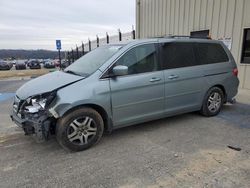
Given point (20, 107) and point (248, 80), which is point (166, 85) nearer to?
point (20, 107)

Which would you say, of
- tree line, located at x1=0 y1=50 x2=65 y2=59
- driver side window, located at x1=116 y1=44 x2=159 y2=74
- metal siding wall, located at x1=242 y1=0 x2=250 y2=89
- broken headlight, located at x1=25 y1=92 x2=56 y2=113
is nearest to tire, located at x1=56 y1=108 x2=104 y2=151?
broken headlight, located at x1=25 y1=92 x2=56 y2=113

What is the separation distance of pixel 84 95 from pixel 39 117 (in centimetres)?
72

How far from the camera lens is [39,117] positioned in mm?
3201

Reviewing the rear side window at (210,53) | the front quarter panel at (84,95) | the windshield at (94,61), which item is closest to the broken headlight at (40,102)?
the front quarter panel at (84,95)

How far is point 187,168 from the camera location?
291 cm

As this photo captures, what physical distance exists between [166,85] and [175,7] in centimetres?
744

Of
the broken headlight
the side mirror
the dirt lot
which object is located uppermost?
the side mirror

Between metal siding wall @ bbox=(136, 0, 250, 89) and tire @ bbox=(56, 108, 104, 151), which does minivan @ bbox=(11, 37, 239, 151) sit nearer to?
tire @ bbox=(56, 108, 104, 151)

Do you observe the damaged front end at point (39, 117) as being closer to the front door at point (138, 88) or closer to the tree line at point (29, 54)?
the front door at point (138, 88)

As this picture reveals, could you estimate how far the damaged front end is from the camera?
3.19m

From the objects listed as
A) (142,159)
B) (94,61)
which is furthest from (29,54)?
(142,159)

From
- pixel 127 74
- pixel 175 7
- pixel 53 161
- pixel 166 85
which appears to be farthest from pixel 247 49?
pixel 53 161

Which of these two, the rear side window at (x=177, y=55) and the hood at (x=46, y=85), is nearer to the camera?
the hood at (x=46, y=85)

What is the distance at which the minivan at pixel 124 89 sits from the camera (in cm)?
329
